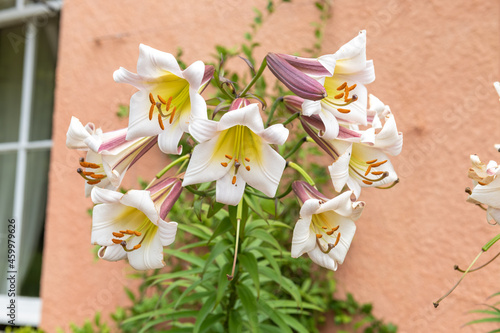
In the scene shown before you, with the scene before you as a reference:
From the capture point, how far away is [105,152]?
1021 millimetres

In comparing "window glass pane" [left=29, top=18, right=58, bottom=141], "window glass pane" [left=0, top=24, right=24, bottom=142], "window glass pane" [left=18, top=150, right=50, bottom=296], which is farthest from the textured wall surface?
"window glass pane" [left=0, top=24, right=24, bottom=142]

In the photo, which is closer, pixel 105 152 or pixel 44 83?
pixel 105 152

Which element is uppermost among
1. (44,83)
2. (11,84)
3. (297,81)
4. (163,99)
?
(297,81)

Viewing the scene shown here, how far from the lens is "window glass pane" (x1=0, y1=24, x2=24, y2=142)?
381 cm

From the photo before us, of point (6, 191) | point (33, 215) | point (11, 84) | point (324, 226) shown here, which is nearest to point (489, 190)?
point (324, 226)

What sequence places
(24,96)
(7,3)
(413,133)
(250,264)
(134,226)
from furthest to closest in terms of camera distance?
(7,3), (24,96), (413,133), (250,264), (134,226)

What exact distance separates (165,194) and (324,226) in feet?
1.16

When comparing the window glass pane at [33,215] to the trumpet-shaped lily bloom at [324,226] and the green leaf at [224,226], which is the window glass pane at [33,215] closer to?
the green leaf at [224,226]

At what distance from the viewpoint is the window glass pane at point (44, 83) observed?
11.9 ft

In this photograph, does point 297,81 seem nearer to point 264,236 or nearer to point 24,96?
point 264,236

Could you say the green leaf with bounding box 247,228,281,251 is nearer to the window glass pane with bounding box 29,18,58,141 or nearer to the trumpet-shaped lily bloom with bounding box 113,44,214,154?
the trumpet-shaped lily bloom with bounding box 113,44,214,154

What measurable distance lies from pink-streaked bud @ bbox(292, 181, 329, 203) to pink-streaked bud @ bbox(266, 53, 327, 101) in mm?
218

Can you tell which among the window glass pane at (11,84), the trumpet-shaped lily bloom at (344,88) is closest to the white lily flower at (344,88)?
the trumpet-shaped lily bloom at (344,88)

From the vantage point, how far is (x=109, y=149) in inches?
40.8
